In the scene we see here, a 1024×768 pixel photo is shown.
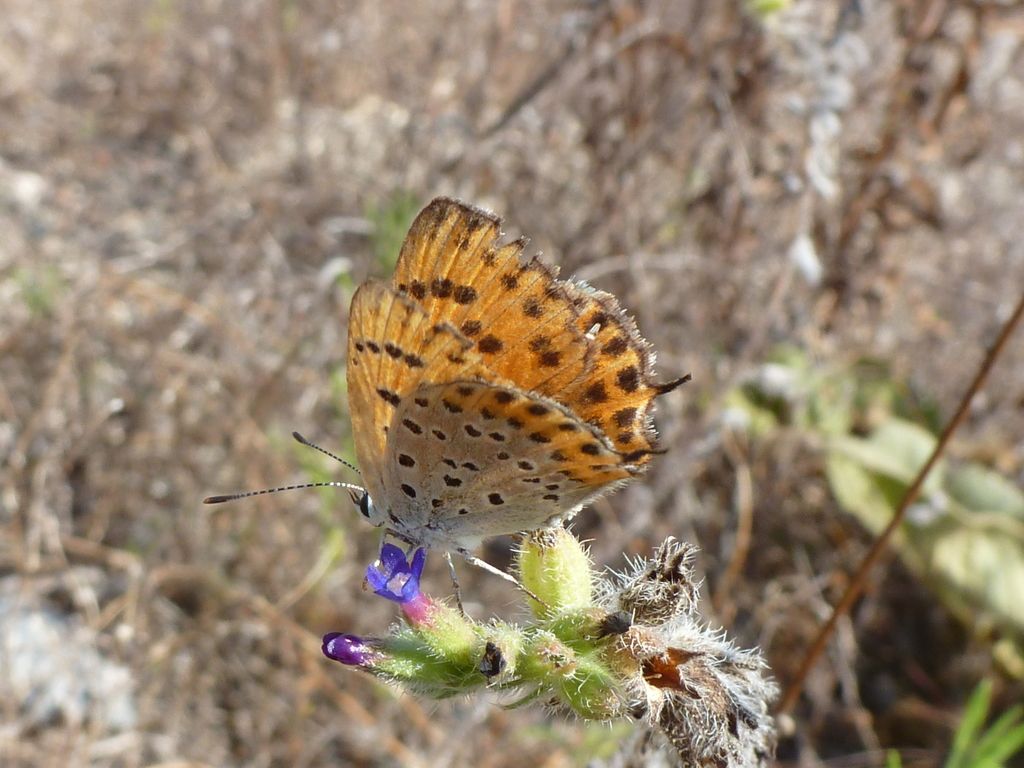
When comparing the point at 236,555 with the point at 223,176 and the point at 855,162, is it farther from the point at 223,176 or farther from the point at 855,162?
the point at 855,162

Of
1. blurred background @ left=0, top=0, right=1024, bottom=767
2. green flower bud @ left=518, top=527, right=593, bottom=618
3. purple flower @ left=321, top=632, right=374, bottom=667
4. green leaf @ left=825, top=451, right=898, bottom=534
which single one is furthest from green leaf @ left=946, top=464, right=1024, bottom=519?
purple flower @ left=321, top=632, right=374, bottom=667

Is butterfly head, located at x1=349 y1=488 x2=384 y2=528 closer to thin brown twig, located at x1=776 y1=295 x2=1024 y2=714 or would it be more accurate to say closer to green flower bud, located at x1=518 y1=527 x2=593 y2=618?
green flower bud, located at x1=518 y1=527 x2=593 y2=618

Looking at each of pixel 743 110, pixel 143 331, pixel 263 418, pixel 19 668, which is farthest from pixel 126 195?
pixel 743 110

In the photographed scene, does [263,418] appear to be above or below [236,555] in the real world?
above

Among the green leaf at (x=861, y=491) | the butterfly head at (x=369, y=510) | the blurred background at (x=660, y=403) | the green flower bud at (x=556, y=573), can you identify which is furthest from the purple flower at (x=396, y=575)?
the green leaf at (x=861, y=491)

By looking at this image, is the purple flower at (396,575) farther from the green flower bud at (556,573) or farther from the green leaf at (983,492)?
the green leaf at (983,492)
